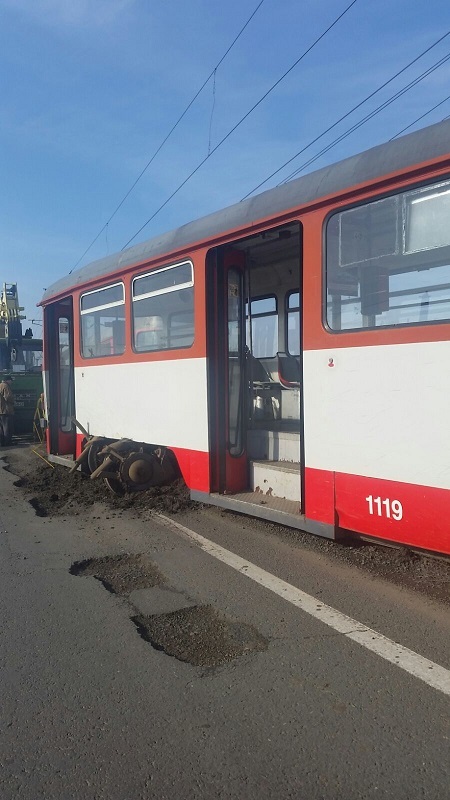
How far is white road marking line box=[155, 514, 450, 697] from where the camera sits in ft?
10.9

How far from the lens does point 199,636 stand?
3.94 metres

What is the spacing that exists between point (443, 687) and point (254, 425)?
157 inches

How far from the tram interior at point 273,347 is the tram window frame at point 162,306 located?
623mm

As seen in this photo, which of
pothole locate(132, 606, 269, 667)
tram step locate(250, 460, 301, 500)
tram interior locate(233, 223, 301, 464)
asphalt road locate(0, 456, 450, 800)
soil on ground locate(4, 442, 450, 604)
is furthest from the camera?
tram interior locate(233, 223, 301, 464)

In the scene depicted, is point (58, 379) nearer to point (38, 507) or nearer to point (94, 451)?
point (94, 451)

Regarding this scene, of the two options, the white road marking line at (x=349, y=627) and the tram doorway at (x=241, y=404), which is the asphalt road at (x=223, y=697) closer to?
the white road marking line at (x=349, y=627)

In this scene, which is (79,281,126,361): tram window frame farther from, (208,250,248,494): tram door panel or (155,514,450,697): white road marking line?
(155,514,450,697): white road marking line

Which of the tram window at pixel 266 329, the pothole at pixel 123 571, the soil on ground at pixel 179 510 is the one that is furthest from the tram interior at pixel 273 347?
the pothole at pixel 123 571

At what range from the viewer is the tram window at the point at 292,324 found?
798 centimetres

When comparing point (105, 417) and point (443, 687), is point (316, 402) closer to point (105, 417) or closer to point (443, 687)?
point (443, 687)

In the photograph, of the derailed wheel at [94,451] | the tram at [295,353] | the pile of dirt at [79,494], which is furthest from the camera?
the derailed wheel at [94,451]

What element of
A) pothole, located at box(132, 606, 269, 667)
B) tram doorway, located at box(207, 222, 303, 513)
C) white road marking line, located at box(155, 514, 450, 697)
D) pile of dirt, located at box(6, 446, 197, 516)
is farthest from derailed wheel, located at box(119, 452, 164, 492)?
pothole, located at box(132, 606, 269, 667)

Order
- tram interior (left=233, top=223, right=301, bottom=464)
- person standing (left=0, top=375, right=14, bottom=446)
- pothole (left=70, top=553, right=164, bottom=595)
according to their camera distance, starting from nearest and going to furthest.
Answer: pothole (left=70, top=553, right=164, bottom=595), tram interior (left=233, top=223, right=301, bottom=464), person standing (left=0, top=375, right=14, bottom=446)

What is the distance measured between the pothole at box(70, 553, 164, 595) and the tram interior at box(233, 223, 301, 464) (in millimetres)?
1691
